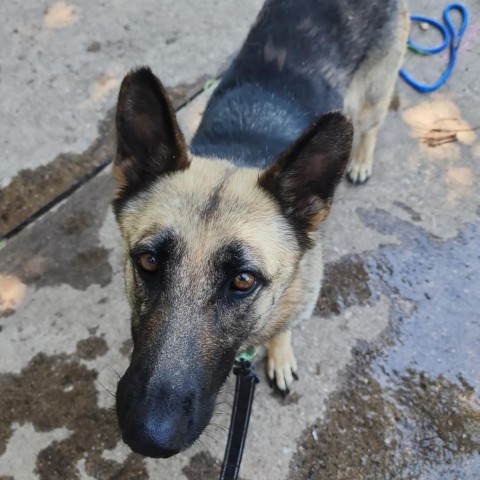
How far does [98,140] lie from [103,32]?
1.41 meters

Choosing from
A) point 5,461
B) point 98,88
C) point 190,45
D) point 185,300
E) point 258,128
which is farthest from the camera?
point 190,45

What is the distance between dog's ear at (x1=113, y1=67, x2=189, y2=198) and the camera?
2.61 m

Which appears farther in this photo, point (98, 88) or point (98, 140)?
point (98, 88)

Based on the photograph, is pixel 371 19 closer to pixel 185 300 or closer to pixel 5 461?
pixel 185 300

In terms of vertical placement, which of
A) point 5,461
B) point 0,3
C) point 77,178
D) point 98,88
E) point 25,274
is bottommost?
point 5,461

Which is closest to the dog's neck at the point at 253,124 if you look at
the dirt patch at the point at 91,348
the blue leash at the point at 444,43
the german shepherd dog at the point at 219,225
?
the german shepherd dog at the point at 219,225

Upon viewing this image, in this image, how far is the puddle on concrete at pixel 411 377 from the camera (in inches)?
137

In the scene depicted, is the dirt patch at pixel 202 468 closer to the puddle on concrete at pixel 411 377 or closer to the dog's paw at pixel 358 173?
the puddle on concrete at pixel 411 377

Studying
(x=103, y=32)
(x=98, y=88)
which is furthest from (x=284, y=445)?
(x=103, y=32)

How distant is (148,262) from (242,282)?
44 centimetres

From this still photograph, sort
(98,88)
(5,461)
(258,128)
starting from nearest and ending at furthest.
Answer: (5,461)
(258,128)
(98,88)

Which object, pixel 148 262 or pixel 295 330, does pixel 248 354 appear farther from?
pixel 148 262

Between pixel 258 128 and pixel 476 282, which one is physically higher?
pixel 258 128

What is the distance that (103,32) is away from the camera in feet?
18.2
